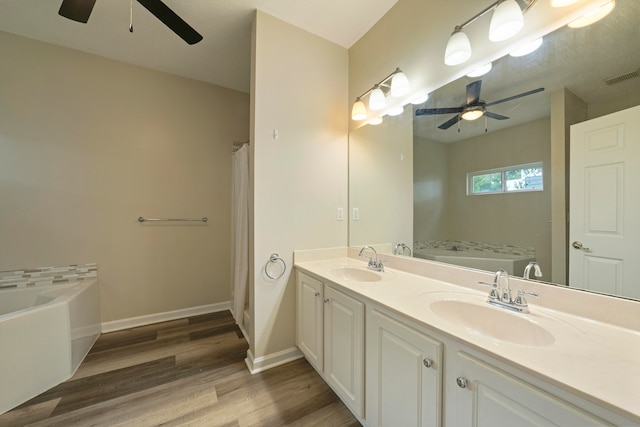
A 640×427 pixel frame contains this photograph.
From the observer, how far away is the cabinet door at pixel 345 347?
126 cm

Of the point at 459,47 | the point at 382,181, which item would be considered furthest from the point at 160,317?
the point at 459,47

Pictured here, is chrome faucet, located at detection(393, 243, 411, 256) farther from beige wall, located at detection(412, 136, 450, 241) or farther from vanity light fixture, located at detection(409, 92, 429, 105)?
vanity light fixture, located at detection(409, 92, 429, 105)

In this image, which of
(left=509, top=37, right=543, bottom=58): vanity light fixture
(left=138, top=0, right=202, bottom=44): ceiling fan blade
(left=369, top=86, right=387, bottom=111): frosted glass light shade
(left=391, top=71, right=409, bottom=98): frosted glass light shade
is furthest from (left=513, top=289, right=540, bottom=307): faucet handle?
(left=138, top=0, right=202, bottom=44): ceiling fan blade

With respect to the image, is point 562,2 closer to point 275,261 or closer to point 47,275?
point 275,261

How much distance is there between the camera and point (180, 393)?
1.58 metres

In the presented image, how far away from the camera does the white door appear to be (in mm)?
857

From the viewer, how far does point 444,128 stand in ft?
5.15

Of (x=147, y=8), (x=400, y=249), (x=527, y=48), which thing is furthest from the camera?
(x=400, y=249)

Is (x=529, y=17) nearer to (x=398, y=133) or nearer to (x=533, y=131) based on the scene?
(x=533, y=131)

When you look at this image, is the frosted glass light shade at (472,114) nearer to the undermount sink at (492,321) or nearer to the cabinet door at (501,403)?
the undermount sink at (492,321)

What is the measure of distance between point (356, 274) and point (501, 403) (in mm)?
1173

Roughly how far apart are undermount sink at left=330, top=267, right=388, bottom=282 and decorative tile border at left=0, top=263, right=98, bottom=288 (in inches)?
97.6

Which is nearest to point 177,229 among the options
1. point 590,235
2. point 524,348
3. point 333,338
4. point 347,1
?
point 333,338

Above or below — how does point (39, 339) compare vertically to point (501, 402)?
below
